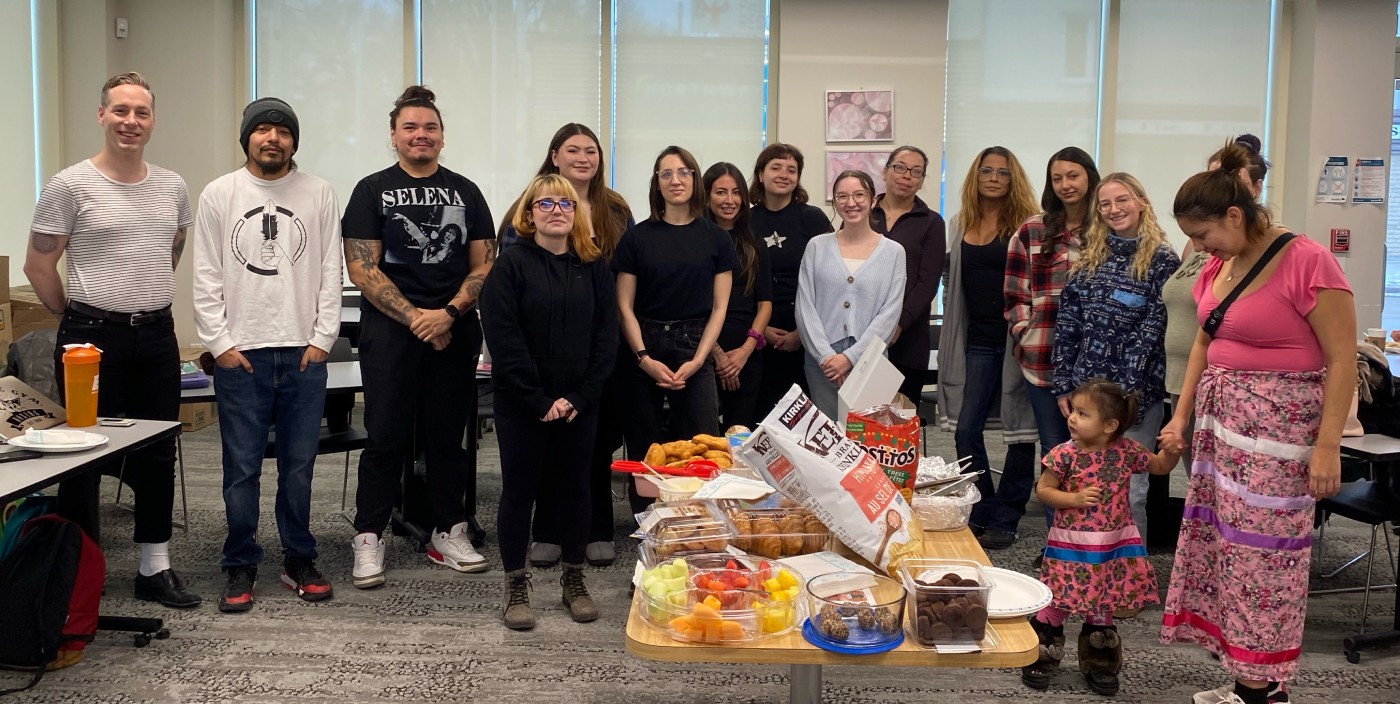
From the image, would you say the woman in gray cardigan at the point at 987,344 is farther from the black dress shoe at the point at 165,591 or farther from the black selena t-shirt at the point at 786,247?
the black dress shoe at the point at 165,591

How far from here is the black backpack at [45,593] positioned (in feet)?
8.65

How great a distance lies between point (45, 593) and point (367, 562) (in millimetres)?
981

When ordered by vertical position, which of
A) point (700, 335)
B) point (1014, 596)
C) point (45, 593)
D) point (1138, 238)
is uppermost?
point (1138, 238)

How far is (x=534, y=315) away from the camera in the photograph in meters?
3.03

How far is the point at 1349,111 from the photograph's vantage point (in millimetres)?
6566

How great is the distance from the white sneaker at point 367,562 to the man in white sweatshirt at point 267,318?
11 centimetres

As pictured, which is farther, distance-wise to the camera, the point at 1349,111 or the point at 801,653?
the point at 1349,111

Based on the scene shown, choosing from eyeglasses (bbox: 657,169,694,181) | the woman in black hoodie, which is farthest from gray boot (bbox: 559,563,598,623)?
eyeglasses (bbox: 657,169,694,181)

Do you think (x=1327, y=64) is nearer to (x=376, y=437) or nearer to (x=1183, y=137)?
(x=1183, y=137)

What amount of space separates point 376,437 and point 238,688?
987 mm

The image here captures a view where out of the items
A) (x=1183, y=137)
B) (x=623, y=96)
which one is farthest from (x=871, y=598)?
(x=1183, y=137)

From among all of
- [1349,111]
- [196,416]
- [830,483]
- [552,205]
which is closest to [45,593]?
[552,205]

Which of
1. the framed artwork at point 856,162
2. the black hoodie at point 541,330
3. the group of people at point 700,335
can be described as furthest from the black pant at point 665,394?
the framed artwork at point 856,162

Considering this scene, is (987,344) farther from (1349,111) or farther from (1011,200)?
(1349,111)
